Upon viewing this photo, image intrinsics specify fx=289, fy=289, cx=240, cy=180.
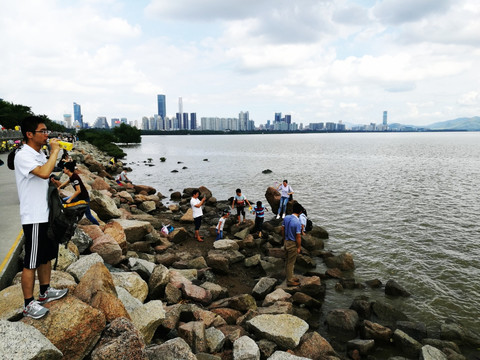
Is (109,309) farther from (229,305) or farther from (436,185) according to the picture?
(436,185)

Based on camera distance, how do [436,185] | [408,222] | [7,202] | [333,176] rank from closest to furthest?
[7,202] < [408,222] < [436,185] < [333,176]

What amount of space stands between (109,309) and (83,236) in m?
4.63

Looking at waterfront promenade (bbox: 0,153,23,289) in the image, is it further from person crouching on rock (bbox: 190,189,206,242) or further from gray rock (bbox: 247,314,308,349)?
person crouching on rock (bbox: 190,189,206,242)

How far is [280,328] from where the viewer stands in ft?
25.2

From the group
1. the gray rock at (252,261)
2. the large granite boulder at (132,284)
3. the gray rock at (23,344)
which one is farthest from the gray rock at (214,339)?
the gray rock at (252,261)

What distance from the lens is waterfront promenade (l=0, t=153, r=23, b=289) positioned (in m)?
6.37

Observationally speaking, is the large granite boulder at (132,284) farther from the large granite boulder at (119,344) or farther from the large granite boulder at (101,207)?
the large granite boulder at (101,207)

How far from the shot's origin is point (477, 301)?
10.8 m

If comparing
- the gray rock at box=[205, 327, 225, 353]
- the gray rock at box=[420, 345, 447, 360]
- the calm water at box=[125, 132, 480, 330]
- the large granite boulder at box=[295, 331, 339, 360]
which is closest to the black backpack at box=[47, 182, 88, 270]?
the gray rock at box=[205, 327, 225, 353]

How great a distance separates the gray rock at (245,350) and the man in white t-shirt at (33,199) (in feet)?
13.0

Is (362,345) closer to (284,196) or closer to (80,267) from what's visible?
(80,267)

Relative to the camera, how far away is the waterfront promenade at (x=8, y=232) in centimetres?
637

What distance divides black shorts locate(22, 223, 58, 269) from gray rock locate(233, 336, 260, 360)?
174 inches

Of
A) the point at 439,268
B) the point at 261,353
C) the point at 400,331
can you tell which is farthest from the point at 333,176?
the point at 261,353
